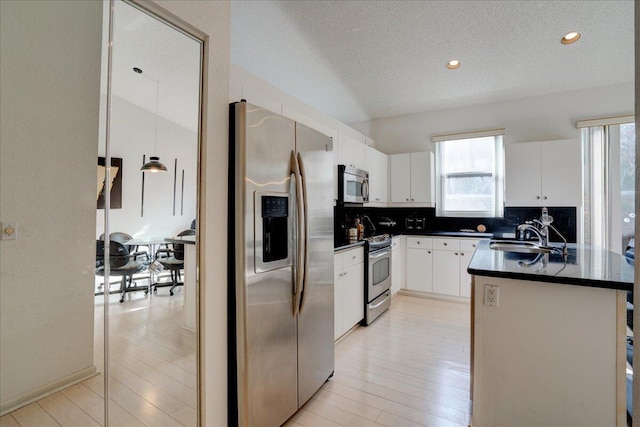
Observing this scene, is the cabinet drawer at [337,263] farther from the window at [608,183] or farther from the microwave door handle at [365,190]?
the window at [608,183]

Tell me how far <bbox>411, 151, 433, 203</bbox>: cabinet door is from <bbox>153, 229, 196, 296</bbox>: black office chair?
12.6 feet

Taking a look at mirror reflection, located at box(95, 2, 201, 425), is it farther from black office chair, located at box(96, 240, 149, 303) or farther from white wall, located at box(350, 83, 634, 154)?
white wall, located at box(350, 83, 634, 154)

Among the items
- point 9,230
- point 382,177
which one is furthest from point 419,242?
point 9,230

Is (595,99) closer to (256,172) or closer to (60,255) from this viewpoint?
(256,172)

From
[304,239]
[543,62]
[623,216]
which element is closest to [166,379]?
[304,239]

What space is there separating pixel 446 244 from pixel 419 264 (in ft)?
1.57

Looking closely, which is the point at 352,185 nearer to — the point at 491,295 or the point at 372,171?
the point at 372,171

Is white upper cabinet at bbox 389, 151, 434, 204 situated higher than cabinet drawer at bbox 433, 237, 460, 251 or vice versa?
white upper cabinet at bbox 389, 151, 434, 204

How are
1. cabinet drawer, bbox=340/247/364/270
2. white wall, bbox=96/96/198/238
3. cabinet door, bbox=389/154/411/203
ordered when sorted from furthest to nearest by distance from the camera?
cabinet door, bbox=389/154/411/203 < cabinet drawer, bbox=340/247/364/270 < white wall, bbox=96/96/198/238

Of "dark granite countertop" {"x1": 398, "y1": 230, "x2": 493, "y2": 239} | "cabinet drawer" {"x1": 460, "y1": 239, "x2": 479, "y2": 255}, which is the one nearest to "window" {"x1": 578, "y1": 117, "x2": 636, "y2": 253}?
"dark granite countertop" {"x1": 398, "y1": 230, "x2": 493, "y2": 239}

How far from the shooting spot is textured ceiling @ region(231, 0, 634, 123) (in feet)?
7.91

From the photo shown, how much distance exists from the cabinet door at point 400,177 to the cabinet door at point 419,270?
878 millimetres

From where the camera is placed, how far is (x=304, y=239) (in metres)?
1.89

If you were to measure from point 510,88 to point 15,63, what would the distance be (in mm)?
4702
